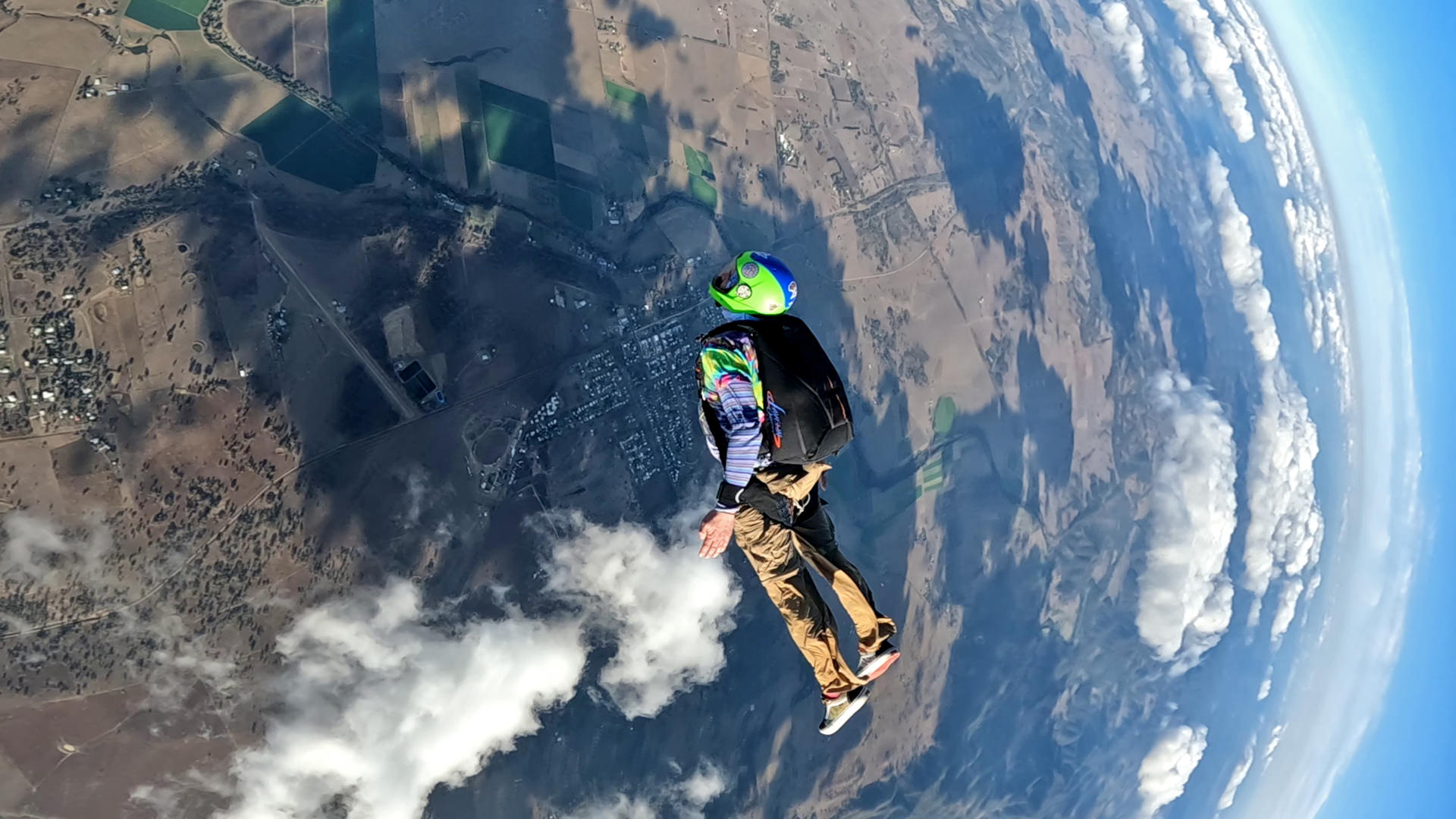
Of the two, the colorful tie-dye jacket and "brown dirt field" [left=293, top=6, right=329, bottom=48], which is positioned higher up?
the colorful tie-dye jacket

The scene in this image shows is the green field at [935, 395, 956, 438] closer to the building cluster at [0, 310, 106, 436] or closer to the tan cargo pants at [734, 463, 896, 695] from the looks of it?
the tan cargo pants at [734, 463, 896, 695]

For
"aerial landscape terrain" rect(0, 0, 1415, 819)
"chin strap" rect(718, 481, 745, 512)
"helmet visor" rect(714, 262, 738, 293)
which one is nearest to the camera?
"chin strap" rect(718, 481, 745, 512)

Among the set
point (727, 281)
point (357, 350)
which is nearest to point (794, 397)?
point (727, 281)

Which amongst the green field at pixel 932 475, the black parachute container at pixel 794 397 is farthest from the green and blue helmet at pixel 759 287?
the green field at pixel 932 475

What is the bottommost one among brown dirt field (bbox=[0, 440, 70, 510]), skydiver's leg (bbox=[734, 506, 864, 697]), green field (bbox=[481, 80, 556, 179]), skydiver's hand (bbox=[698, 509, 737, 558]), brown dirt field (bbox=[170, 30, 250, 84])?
brown dirt field (bbox=[0, 440, 70, 510])

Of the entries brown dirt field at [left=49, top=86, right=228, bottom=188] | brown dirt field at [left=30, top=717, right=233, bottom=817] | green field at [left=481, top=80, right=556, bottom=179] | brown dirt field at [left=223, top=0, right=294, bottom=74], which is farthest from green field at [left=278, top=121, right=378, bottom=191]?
brown dirt field at [left=30, top=717, right=233, bottom=817]

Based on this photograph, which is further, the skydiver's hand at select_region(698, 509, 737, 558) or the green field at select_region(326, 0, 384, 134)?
the green field at select_region(326, 0, 384, 134)
